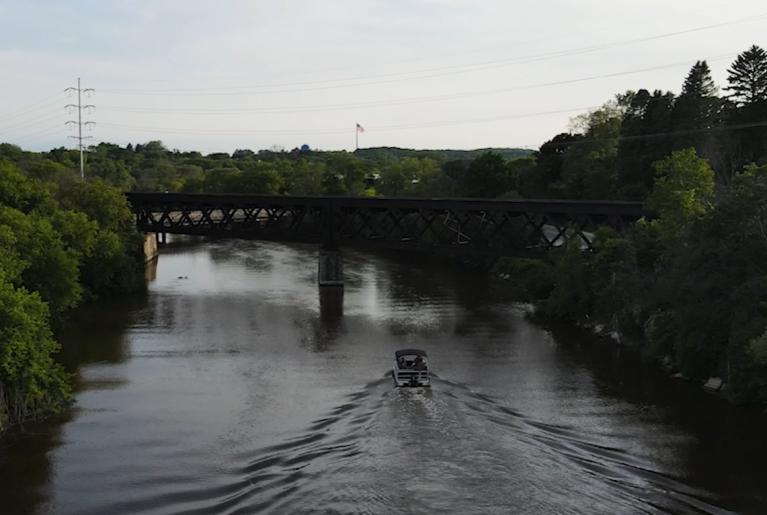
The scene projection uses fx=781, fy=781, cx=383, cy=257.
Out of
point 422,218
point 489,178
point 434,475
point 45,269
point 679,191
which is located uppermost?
point 489,178

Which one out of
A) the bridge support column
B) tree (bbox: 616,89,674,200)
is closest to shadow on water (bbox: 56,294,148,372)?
the bridge support column

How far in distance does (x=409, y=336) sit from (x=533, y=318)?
1165 cm

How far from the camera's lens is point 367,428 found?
1315 inches

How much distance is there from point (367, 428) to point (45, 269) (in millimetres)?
26313

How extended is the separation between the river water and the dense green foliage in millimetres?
2156

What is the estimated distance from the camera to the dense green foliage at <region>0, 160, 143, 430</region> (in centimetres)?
3450

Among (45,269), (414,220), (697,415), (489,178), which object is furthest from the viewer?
(489,178)

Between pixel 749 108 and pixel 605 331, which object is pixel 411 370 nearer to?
pixel 605 331

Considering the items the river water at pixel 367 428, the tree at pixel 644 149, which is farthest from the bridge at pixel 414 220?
the river water at pixel 367 428

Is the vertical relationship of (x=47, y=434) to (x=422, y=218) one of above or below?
below

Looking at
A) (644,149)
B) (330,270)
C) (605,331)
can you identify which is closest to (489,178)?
(644,149)

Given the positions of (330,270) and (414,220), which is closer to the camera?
(414,220)

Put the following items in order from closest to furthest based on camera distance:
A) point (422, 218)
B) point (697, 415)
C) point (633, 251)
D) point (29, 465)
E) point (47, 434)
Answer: point (29, 465) → point (47, 434) → point (697, 415) → point (633, 251) → point (422, 218)

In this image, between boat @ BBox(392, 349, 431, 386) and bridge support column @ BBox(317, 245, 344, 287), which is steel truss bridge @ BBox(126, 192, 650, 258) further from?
boat @ BBox(392, 349, 431, 386)
